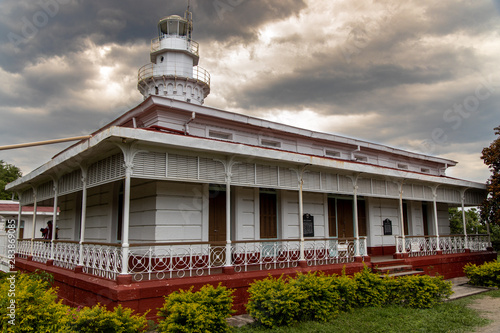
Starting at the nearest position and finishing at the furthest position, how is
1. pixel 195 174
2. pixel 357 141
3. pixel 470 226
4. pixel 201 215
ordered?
pixel 195 174 → pixel 201 215 → pixel 357 141 → pixel 470 226

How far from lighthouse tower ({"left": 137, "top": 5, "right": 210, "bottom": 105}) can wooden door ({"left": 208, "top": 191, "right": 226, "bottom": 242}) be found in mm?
15032

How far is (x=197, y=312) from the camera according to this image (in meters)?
6.48

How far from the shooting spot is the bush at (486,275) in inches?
507

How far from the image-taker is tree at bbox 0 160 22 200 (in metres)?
43.5

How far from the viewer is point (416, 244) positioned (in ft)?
47.1

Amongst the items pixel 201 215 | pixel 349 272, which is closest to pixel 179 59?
pixel 201 215

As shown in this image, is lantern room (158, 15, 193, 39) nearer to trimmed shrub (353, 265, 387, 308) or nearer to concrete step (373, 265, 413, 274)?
concrete step (373, 265, 413, 274)

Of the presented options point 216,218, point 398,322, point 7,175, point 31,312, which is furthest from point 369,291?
point 7,175

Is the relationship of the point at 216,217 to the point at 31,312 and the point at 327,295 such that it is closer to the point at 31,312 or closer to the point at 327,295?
the point at 327,295

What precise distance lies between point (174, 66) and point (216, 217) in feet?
55.0

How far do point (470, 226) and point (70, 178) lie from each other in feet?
93.5

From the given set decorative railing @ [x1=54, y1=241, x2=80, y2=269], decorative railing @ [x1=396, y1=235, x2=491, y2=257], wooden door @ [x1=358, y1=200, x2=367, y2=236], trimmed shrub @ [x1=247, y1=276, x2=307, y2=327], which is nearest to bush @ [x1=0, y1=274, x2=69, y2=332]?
trimmed shrub @ [x1=247, y1=276, x2=307, y2=327]

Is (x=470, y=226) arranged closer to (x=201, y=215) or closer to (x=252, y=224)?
(x=252, y=224)

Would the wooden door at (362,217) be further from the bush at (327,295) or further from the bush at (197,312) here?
the bush at (197,312)
